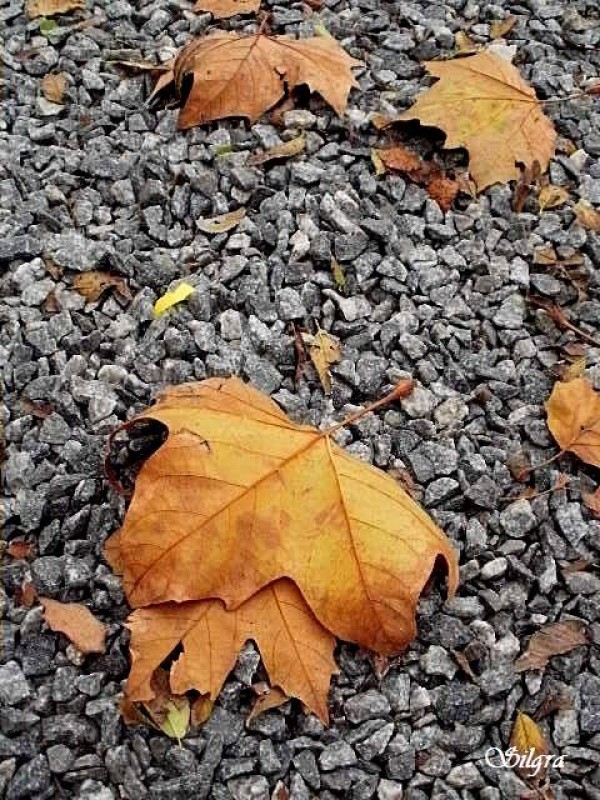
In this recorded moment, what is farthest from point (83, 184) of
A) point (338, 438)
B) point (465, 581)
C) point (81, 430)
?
point (465, 581)

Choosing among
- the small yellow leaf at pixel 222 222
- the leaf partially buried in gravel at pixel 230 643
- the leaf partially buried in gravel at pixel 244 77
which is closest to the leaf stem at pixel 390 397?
the leaf partially buried in gravel at pixel 230 643

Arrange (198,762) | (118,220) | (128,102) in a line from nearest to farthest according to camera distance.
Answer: (198,762)
(118,220)
(128,102)

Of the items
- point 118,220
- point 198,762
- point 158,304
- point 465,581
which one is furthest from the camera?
point 118,220

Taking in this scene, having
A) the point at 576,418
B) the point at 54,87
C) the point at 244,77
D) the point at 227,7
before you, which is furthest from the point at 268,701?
the point at 227,7

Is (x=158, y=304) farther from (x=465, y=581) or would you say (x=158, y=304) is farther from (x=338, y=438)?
(x=465, y=581)

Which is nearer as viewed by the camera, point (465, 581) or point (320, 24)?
point (465, 581)

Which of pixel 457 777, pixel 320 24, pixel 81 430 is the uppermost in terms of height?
pixel 320 24

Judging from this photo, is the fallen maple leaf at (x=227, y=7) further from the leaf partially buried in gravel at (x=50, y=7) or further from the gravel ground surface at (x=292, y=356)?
the leaf partially buried in gravel at (x=50, y=7)

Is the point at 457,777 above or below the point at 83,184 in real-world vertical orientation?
below
